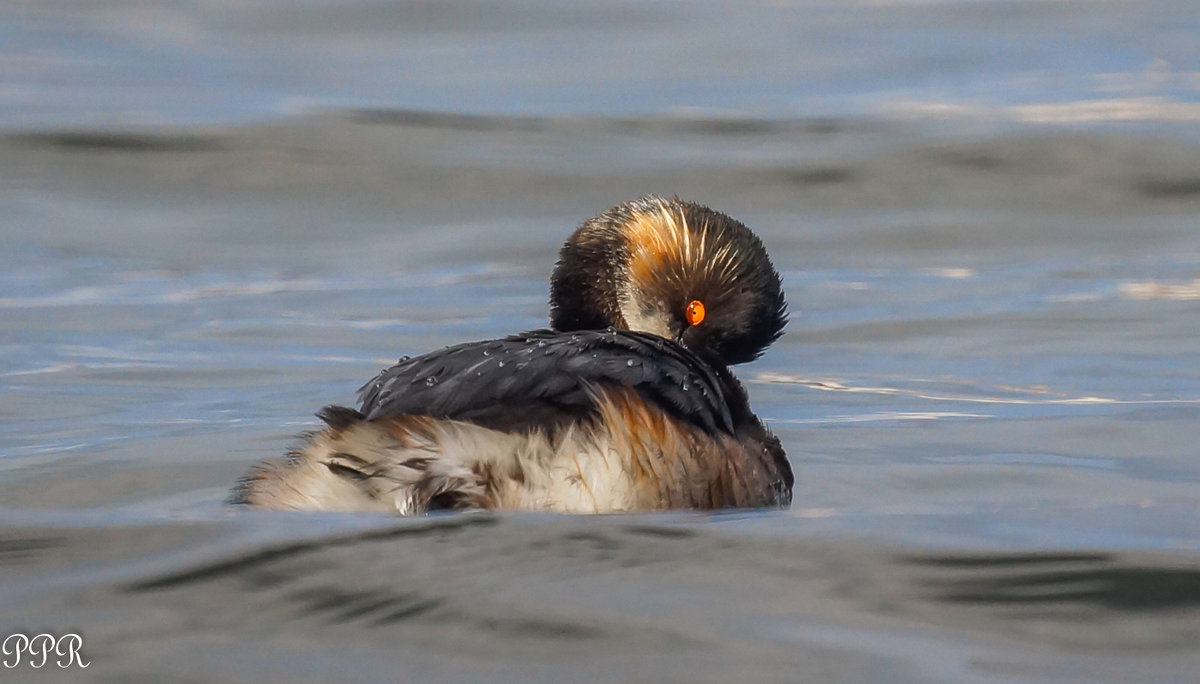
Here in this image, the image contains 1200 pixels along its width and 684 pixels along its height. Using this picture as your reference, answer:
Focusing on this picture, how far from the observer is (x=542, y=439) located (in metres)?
4.22

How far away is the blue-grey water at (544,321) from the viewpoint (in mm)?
3650

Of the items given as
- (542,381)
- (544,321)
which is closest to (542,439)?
(542,381)

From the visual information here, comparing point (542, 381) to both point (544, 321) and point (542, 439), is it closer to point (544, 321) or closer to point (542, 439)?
point (542, 439)

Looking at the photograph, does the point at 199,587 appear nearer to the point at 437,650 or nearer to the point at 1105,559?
the point at 437,650

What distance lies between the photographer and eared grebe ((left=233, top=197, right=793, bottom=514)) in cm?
417

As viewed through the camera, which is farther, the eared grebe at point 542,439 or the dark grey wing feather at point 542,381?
the dark grey wing feather at point 542,381

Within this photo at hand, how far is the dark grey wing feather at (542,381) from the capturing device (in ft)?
14.1

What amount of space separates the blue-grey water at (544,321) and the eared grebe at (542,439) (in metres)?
0.10

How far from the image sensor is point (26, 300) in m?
9.02

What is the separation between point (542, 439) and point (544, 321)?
474cm

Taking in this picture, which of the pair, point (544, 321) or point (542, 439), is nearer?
point (542, 439)

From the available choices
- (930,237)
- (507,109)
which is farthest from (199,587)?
(507,109)

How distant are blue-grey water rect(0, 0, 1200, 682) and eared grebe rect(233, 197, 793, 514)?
10cm

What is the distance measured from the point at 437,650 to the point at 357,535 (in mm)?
615
